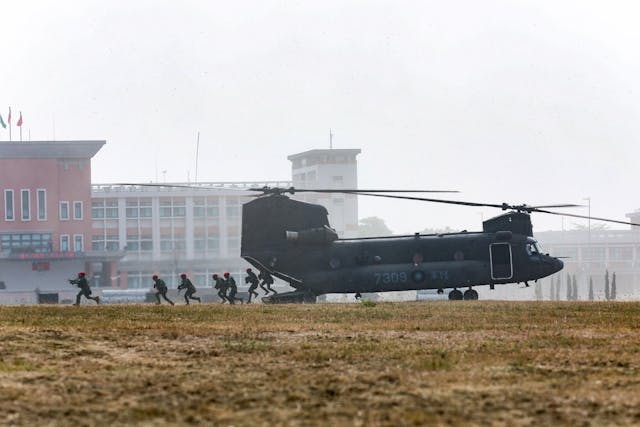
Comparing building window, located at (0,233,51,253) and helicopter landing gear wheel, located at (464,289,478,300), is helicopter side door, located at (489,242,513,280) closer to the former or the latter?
helicopter landing gear wheel, located at (464,289,478,300)

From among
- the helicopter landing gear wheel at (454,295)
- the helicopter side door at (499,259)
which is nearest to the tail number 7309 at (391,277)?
the helicopter landing gear wheel at (454,295)

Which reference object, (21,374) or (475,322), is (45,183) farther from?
(21,374)

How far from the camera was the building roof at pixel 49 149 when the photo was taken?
14712 centimetres

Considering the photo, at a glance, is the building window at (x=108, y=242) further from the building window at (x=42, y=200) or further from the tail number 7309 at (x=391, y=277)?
the tail number 7309 at (x=391, y=277)

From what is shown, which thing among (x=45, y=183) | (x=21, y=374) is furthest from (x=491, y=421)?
(x=45, y=183)

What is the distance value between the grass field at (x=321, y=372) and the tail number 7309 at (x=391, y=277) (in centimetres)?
1850

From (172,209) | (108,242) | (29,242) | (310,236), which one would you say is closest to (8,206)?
(29,242)

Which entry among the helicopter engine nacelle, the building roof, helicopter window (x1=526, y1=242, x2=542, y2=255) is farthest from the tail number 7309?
the building roof

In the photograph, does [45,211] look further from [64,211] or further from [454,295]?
[454,295]

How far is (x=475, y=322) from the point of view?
31.2 m

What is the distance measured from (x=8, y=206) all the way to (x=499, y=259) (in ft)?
363

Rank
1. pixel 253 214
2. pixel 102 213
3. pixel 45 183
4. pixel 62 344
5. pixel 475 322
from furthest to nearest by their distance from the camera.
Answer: pixel 102 213
pixel 45 183
pixel 253 214
pixel 475 322
pixel 62 344

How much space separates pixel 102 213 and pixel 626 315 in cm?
15550

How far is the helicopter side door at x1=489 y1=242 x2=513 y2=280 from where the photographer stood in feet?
168
